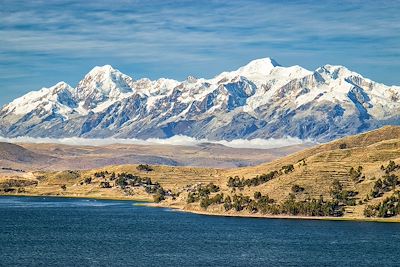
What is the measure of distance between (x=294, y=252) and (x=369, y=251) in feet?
56.4

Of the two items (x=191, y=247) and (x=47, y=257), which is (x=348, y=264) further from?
(x=47, y=257)

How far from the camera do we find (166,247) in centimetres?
19575

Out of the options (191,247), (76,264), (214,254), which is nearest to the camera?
(76,264)

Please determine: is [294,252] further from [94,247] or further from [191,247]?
[94,247]

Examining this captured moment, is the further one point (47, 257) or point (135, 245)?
point (135, 245)

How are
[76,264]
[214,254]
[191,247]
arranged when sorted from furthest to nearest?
[191,247] → [214,254] → [76,264]

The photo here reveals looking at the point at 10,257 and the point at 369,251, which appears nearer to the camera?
the point at 10,257

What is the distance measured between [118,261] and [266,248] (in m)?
40.2

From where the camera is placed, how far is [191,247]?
642 feet

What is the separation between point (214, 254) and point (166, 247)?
17.0m

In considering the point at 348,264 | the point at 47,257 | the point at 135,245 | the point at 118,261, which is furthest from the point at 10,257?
the point at 348,264

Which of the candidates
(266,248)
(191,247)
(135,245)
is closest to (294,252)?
(266,248)

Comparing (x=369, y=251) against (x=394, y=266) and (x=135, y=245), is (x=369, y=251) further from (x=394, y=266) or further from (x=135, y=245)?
(x=135, y=245)

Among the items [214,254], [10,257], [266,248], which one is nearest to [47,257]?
[10,257]
